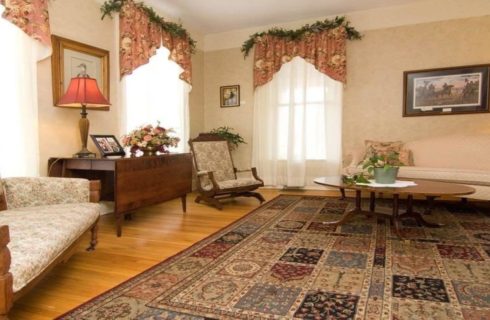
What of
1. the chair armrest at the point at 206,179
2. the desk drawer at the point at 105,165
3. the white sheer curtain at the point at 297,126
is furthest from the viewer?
the white sheer curtain at the point at 297,126

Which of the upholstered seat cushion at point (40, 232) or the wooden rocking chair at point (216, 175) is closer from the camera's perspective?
the upholstered seat cushion at point (40, 232)

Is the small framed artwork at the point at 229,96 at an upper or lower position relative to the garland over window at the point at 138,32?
lower

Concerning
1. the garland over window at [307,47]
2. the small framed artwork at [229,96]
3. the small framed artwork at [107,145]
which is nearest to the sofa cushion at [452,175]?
the garland over window at [307,47]

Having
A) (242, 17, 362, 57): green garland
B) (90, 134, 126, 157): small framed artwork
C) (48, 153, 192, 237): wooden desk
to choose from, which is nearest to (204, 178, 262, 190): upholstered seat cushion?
(48, 153, 192, 237): wooden desk

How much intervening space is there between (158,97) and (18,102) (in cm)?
194

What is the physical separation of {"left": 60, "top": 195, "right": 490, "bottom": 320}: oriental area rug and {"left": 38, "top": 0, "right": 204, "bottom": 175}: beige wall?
175 cm

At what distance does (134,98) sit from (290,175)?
8.67 ft

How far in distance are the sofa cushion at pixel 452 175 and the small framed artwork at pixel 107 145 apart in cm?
325

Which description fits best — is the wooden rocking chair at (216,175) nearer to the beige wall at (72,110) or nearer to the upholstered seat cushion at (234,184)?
the upholstered seat cushion at (234,184)

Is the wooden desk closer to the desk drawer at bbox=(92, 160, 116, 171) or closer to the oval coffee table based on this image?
the desk drawer at bbox=(92, 160, 116, 171)

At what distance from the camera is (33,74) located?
292cm

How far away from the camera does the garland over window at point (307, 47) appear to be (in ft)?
16.3

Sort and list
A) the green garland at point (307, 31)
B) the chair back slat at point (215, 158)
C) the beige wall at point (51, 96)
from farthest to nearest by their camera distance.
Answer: the green garland at point (307, 31) < the chair back slat at point (215, 158) < the beige wall at point (51, 96)

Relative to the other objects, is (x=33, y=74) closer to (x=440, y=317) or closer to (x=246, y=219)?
(x=246, y=219)
